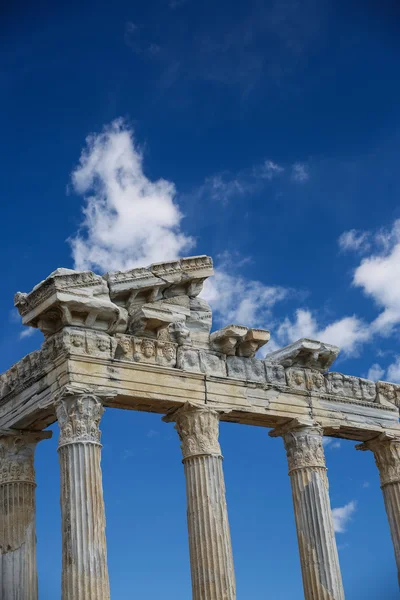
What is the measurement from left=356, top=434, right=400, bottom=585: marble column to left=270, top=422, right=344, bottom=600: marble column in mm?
2703

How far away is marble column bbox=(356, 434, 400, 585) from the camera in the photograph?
28016 millimetres

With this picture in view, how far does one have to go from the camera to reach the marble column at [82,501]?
2067 centimetres

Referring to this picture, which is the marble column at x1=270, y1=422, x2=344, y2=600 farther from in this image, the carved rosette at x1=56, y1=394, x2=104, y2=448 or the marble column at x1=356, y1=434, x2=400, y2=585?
the carved rosette at x1=56, y1=394, x2=104, y2=448

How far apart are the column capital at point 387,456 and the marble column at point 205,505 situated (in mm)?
6313

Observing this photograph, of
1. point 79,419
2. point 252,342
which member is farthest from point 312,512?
point 79,419

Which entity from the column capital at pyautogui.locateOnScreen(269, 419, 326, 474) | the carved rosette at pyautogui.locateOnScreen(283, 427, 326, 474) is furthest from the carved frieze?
the carved rosette at pyautogui.locateOnScreen(283, 427, 326, 474)

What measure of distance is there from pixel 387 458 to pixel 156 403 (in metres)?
8.21

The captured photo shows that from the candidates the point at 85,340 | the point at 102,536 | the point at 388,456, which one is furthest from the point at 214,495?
the point at 388,456

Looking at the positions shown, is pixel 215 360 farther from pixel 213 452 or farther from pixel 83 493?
pixel 83 493

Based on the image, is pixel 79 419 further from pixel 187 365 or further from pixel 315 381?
pixel 315 381

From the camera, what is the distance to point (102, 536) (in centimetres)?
2128

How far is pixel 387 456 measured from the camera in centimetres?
2828

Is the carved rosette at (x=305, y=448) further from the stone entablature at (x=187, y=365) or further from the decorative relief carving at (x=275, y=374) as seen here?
the decorative relief carving at (x=275, y=374)

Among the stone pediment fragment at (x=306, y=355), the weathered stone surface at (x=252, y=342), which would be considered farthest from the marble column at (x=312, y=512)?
the weathered stone surface at (x=252, y=342)
